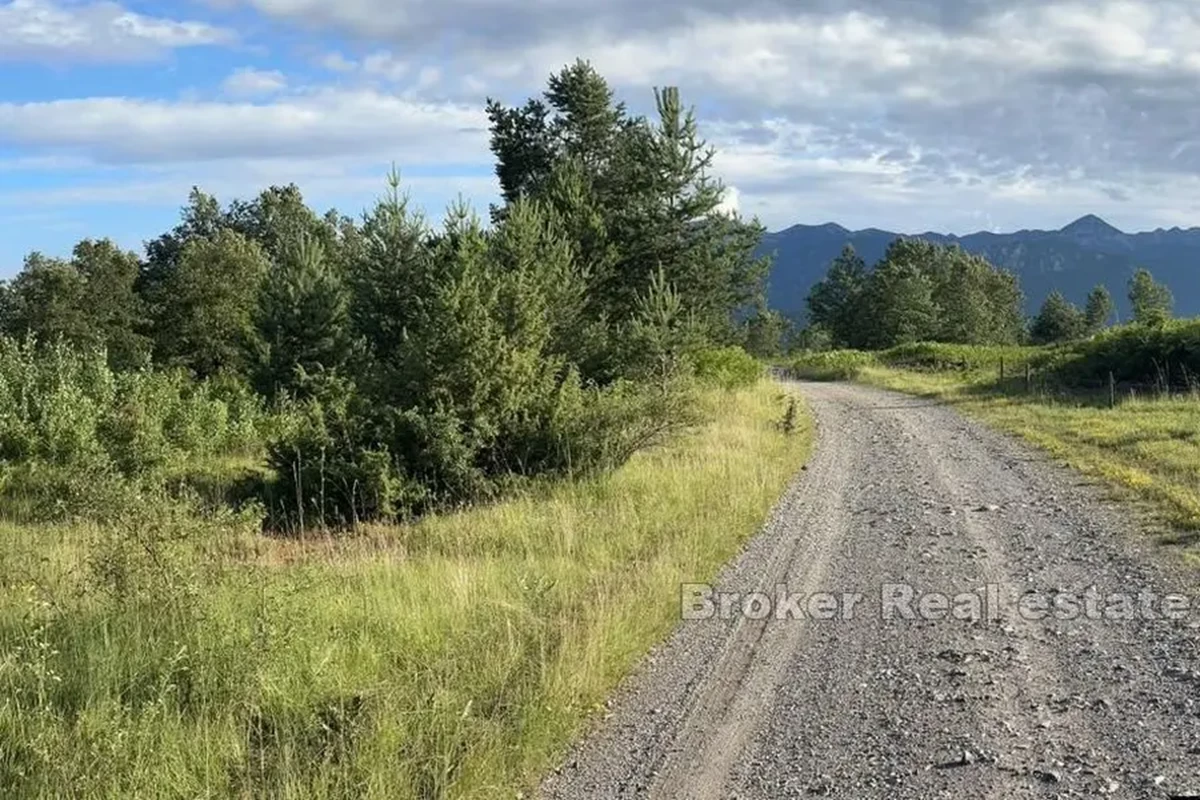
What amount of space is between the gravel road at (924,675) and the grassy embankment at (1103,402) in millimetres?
1628

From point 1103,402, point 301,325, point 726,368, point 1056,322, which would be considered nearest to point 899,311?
point 1056,322

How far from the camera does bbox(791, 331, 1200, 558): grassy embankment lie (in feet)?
34.4

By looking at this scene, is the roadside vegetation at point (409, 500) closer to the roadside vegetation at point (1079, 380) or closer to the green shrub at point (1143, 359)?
the roadside vegetation at point (1079, 380)

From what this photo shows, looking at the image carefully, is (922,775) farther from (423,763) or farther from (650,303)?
(650,303)

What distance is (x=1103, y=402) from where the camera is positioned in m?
21.1

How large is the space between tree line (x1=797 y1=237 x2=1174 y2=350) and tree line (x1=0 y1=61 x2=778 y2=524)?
1569 inches

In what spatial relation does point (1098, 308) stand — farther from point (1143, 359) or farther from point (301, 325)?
point (301, 325)

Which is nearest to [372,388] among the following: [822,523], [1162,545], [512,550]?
[512,550]

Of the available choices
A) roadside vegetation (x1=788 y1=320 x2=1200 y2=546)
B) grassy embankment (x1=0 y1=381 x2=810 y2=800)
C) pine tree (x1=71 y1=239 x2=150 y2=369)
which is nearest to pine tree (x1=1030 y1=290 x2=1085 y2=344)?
roadside vegetation (x1=788 y1=320 x2=1200 y2=546)

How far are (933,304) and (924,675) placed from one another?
74064mm

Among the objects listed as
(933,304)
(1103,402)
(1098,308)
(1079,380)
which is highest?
(933,304)

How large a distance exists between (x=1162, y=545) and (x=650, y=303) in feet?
46.6

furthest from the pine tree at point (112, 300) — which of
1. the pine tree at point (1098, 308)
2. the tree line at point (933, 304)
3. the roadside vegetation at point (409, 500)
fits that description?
the pine tree at point (1098, 308)

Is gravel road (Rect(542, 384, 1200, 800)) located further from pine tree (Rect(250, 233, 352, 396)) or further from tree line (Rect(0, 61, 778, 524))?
pine tree (Rect(250, 233, 352, 396))
